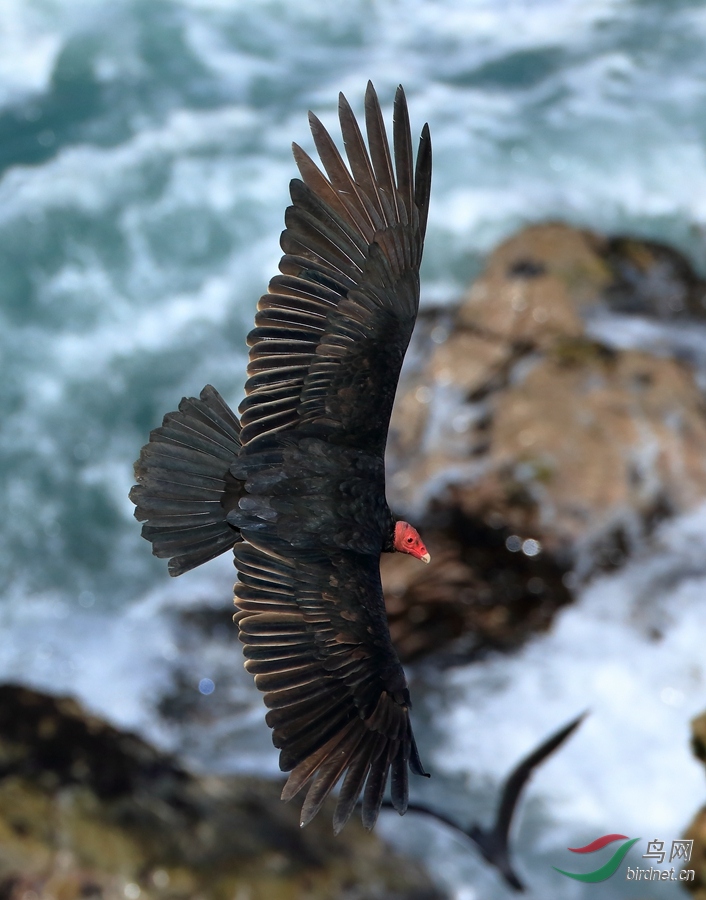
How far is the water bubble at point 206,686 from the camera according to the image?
739 centimetres

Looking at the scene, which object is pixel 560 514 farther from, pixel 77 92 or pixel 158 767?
pixel 77 92

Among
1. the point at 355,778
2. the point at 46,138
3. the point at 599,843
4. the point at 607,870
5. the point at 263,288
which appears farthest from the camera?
the point at 46,138

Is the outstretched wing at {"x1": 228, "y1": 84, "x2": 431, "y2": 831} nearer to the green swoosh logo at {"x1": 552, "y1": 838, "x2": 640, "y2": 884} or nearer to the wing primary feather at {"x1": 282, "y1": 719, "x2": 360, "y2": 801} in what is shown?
the wing primary feather at {"x1": 282, "y1": 719, "x2": 360, "y2": 801}

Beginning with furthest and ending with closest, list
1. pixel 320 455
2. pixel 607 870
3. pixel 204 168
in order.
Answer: pixel 204 168
pixel 607 870
pixel 320 455

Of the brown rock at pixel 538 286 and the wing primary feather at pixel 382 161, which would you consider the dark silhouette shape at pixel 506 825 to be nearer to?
the wing primary feather at pixel 382 161

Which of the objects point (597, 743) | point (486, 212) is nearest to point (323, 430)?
point (597, 743)

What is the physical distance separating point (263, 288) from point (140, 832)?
625 cm

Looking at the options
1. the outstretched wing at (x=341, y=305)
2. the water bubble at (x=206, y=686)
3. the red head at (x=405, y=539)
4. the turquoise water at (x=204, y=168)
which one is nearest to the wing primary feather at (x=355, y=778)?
the red head at (x=405, y=539)

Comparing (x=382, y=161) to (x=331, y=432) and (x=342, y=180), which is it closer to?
(x=342, y=180)

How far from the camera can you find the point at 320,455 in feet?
14.0

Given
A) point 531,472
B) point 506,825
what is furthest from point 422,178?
point 531,472

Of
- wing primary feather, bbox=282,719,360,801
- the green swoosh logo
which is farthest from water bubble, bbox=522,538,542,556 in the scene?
wing primary feather, bbox=282,719,360,801

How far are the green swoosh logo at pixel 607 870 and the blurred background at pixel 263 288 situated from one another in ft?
0.20

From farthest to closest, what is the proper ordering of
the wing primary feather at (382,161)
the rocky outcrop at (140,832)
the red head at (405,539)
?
the rocky outcrop at (140,832) < the red head at (405,539) < the wing primary feather at (382,161)
